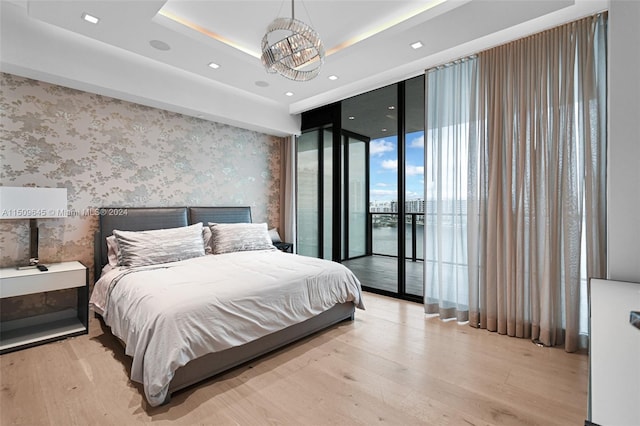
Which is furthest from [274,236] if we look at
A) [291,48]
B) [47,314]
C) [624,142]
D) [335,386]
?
[624,142]

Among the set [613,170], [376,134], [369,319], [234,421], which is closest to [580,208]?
[613,170]

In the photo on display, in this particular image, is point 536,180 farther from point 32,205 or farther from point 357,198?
point 32,205

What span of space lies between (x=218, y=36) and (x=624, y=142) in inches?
134

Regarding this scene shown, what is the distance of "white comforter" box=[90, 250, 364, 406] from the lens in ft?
6.25

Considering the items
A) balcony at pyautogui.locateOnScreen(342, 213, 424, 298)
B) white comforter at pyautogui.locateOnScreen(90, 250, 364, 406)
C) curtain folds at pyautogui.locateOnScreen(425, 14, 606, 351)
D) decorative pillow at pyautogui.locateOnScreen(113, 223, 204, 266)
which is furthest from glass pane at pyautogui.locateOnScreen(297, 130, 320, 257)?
curtain folds at pyautogui.locateOnScreen(425, 14, 606, 351)

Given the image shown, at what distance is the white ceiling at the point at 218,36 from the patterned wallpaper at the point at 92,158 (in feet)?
0.70

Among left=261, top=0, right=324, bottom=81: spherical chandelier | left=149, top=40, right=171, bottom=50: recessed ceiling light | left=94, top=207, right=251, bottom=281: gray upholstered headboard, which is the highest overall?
left=149, top=40, right=171, bottom=50: recessed ceiling light

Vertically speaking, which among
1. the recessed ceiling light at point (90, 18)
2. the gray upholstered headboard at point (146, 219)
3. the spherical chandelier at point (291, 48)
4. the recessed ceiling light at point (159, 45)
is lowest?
the gray upholstered headboard at point (146, 219)

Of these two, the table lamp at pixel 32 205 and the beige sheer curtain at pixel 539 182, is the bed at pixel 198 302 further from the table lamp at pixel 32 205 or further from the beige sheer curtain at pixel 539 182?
the beige sheer curtain at pixel 539 182

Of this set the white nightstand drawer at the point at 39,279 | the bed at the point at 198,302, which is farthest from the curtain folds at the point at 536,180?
the white nightstand drawer at the point at 39,279

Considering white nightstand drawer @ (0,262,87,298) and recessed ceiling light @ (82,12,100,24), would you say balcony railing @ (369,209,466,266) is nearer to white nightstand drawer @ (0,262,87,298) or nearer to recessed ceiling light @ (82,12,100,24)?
white nightstand drawer @ (0,262,87,298)

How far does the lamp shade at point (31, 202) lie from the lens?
2615 millimetres

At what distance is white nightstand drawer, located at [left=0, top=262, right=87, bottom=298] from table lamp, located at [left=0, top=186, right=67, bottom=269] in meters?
0.25

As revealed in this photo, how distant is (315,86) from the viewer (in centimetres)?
411
